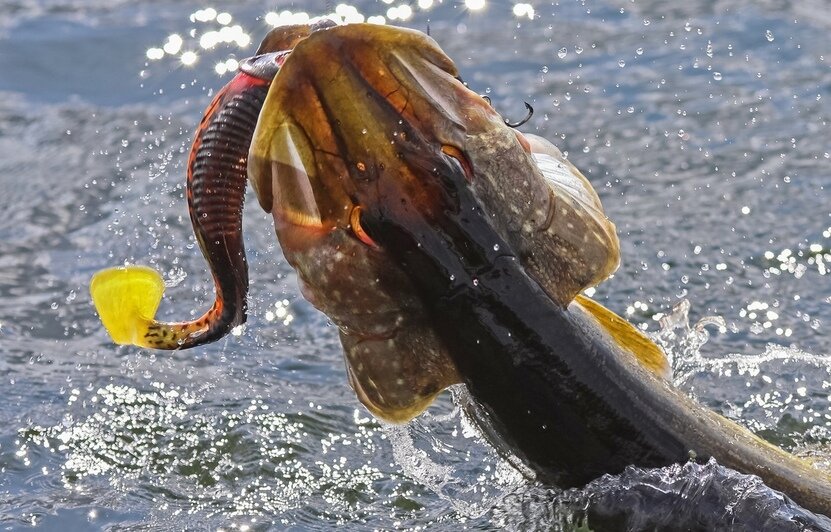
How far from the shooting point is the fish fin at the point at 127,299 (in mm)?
3490

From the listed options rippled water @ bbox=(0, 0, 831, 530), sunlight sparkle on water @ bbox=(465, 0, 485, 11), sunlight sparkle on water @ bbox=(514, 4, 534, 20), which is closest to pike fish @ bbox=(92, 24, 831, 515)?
rippled water @ bbox=(0, 0, 831, 530)

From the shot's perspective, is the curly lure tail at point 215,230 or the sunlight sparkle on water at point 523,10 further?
the sunlight sparkle on water at point 523,10

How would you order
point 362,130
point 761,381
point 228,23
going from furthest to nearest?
point 228,23 < point 761,381 < point 362,130

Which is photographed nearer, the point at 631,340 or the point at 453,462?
the point at 631,340

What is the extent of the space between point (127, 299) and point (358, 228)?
91 centimetres

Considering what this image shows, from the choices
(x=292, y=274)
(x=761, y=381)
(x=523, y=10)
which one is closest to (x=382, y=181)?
(x=761, y=381)

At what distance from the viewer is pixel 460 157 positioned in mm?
2932

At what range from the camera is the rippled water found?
500 centimetres

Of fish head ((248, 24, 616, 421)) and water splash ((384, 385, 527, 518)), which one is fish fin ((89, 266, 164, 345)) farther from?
water splash ((384, 385, 527, 518))

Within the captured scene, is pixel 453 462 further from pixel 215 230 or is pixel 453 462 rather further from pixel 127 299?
pixel 215 230

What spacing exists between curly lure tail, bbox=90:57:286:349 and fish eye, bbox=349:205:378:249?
377 millimetres

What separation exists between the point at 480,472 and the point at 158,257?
2.74 meters

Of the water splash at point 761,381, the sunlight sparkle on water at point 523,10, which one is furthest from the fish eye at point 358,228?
the sunlight sparkle on water at point 523,10

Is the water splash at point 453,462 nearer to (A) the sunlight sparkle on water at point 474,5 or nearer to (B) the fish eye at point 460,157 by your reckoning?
(B) the fish eye at point 460,157
